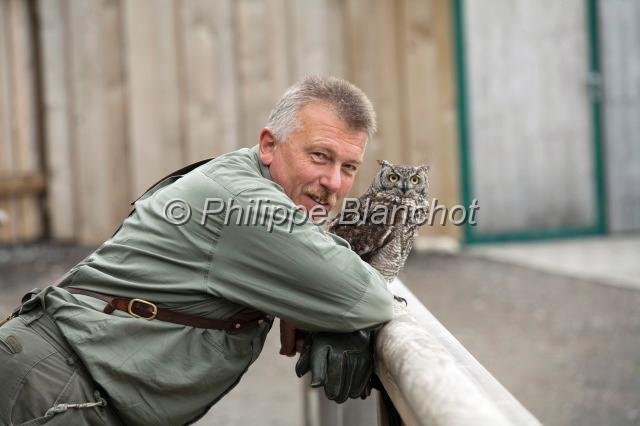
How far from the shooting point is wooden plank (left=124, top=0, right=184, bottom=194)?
788 centimetres

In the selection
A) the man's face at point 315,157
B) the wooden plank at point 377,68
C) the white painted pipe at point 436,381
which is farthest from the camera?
the wooden plank at point 377,68

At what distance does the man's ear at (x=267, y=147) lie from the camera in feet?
8.13

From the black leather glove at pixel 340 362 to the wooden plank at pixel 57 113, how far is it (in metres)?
6.37

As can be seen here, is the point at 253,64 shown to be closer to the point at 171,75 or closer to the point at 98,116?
the point at 171,75

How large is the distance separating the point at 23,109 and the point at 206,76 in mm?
1801

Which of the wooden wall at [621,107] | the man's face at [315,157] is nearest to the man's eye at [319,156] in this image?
the man's face at [315,157]

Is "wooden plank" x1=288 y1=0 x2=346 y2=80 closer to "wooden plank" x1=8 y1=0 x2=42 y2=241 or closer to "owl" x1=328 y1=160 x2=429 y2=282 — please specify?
"wooden plank" x1=8 y1=0 x2=42 y2=241

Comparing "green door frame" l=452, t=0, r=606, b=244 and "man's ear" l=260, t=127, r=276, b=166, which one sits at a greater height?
"man's ear" l=260, t=127, r=276, b=166

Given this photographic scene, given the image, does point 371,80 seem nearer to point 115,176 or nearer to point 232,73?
point 232,73

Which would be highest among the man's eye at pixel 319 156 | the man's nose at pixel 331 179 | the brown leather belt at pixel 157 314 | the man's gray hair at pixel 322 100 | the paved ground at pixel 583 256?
the man's gray hair at pixel 322 100

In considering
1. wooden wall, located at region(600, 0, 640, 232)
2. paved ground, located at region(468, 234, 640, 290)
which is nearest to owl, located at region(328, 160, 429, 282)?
paved ground, located at region(468, 234, 640, 290)

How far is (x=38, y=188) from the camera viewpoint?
8.11 m

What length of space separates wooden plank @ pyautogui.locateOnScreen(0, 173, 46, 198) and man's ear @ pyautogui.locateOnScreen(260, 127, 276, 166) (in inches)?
236

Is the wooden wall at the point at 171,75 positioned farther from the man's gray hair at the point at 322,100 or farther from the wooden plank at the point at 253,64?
the man's gray hair at the point at 322,100
